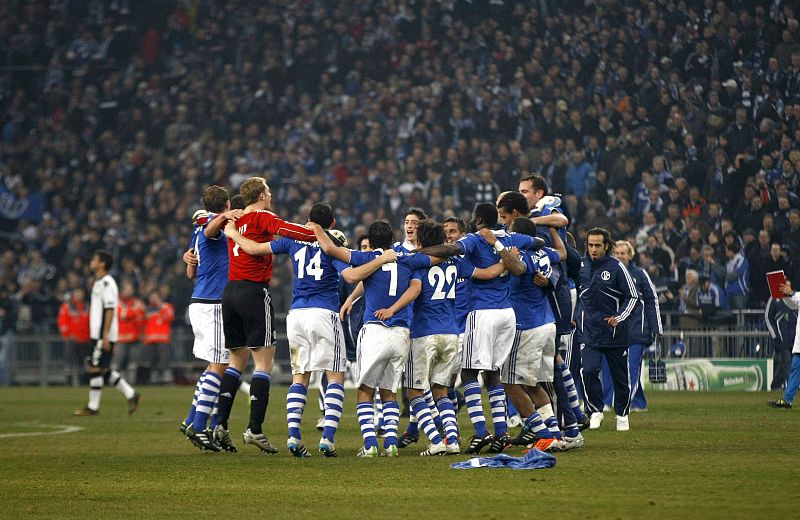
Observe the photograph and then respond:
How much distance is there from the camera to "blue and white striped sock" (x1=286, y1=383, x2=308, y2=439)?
1062cm

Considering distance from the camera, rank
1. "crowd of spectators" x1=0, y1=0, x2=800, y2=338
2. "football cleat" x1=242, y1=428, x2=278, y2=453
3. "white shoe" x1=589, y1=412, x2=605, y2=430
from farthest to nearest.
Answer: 1. "crowd of spectators" x1=0, y1=0, x2=800, y2=338
2. "white shoe" x1=589, y1=412, x2=605, y2=430
3. "football cleat" x1=242, y1=428, x2=278, y2=453

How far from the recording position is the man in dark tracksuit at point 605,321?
43.7 ft

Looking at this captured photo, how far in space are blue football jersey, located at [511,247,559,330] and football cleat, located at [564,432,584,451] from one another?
1.05 meters

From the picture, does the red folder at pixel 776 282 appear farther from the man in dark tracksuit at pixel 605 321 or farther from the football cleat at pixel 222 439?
the football cleat at pixel 222 439

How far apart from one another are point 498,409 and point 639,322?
20.0 feet

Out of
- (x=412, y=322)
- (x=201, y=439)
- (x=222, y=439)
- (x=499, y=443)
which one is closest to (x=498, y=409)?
(x=499, y=443)

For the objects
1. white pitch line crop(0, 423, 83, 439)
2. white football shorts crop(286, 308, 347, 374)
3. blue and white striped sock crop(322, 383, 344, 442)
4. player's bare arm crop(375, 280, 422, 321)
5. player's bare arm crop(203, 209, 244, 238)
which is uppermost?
player's bare arm crop(203, 209, 244, 238)

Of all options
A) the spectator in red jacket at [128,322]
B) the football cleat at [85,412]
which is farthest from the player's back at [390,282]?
the spectator in red jacket at [128,322]

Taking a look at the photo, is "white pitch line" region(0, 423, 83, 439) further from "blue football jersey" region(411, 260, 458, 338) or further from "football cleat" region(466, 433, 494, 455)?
"football cleat" region(466, 433, 494, 455)

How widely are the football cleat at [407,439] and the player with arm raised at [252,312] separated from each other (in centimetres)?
134

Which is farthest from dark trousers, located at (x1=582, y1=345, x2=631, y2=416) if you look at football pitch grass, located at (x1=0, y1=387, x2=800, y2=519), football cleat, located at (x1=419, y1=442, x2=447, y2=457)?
football cleat, located at (x1=419, y1=442, x2=447, y2=457)

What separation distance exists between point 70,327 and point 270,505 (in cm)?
1934

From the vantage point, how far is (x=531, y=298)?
35.5 ft

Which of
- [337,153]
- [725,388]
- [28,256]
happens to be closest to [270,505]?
[725,388]
